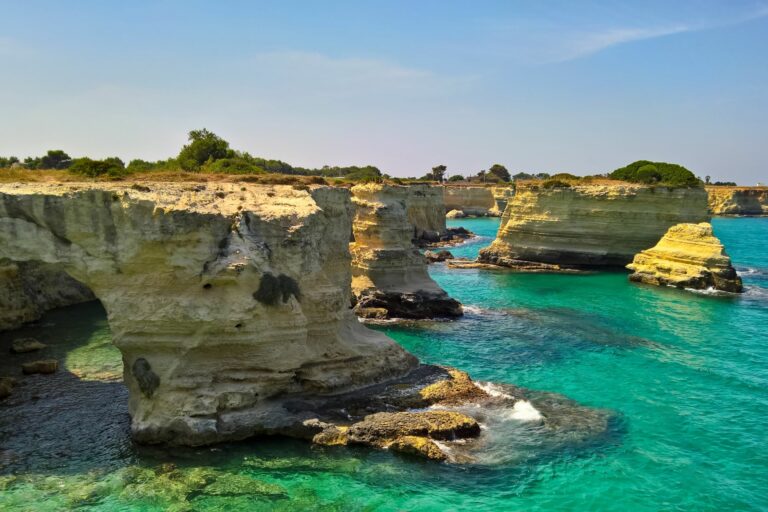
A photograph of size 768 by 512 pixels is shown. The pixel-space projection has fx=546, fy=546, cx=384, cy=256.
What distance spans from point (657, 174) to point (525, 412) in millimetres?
49143

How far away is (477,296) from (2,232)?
2776 centimetres

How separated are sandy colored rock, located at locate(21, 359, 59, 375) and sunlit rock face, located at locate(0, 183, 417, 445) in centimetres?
610

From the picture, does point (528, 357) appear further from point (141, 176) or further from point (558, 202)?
point (558, 202)

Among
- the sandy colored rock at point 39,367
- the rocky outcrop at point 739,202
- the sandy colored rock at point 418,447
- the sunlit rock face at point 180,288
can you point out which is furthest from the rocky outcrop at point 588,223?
the rocky outcrop at point 739,202

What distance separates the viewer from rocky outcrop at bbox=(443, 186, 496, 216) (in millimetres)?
113500

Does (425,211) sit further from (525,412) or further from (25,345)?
(525,412)

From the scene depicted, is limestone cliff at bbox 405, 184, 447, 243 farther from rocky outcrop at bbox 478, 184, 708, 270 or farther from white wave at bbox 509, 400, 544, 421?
white wave at bbox 509, 400, 544, 421

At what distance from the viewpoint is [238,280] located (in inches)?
591

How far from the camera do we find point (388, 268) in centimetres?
3083

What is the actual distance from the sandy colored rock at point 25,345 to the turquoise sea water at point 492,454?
2.17ft

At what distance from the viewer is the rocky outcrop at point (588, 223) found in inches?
1827

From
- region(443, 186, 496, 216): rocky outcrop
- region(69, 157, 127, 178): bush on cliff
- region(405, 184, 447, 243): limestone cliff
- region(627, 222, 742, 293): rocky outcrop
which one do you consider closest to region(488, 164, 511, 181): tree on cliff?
region(443, 186, 496, 216): rocky outcrop

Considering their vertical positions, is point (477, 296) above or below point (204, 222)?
below

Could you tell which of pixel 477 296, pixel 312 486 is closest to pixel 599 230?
pixel 477 296
